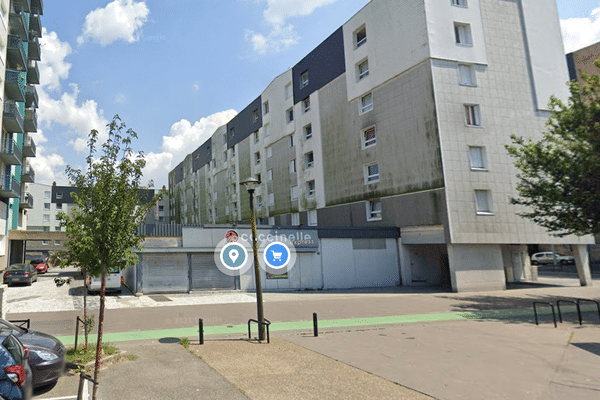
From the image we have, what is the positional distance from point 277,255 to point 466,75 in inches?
684

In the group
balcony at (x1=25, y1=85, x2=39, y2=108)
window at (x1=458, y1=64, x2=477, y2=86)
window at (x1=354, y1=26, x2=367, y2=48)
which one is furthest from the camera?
balcony at (x1=25, y1=85, x2=39, y2=108)

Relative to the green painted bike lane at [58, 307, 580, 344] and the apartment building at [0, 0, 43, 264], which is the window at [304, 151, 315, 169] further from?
the green painted bike lane at [58, 307, 580, 344]

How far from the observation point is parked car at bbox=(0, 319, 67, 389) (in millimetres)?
6764

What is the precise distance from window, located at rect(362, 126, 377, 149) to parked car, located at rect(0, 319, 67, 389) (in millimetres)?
25059

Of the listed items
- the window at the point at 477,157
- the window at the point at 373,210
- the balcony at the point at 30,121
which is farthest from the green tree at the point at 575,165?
the balcony at the point at 30,121

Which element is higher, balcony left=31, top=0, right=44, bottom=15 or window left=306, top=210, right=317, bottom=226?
balcony left=31, top=0, right=44, bottom=15

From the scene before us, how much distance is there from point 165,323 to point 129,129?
8608mm

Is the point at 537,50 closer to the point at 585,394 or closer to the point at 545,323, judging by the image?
the point at 545,323

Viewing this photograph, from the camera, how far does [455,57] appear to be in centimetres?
2595

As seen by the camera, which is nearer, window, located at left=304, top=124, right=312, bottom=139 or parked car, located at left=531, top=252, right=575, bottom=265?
window, located at left=304, top=124, right=312, bottom=139

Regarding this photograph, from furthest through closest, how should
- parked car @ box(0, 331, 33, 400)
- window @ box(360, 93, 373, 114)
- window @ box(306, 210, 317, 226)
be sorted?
window @ box(306, 210, 317, 226) < window @ box(360, 93, 373, 114) < parked car @ box(0, 331, 33, 400)

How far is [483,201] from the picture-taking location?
83.0 feet

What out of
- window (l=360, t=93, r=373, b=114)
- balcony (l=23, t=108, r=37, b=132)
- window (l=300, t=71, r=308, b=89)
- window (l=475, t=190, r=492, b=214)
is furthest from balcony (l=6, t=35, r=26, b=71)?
window (l=475, t=190, r=492, b=214)

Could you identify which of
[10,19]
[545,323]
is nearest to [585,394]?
[545,323]
